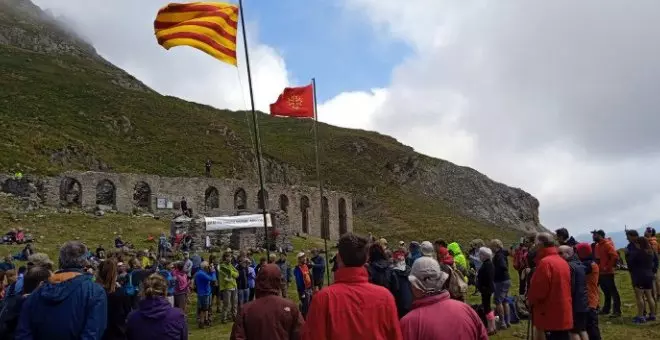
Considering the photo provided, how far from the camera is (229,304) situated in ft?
54.7

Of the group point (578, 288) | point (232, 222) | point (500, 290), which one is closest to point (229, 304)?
Result: point (500, 290)

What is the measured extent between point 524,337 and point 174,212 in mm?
41624

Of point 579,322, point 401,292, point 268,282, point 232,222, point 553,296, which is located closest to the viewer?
point 268,282

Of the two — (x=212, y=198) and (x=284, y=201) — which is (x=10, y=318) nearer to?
(x=212, y=198)

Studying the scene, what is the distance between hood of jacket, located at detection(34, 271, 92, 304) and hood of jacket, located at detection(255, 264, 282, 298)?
182cm

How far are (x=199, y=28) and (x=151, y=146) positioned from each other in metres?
69.2

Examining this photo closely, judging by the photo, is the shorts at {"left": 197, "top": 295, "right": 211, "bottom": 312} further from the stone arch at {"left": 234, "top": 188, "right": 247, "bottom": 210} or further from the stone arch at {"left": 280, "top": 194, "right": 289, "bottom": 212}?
the stone arch at {"left": 280, "top": 194, "right": 289, "bottom": 212}

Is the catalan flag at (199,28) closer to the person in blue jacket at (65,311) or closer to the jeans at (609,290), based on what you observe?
the person in blue jacket at (65,311)

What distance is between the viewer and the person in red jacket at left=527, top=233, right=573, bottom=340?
786cm

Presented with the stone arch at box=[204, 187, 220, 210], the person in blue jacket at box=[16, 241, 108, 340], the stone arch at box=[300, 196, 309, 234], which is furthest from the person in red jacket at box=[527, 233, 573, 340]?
the stone arch at box=[300, 196, 309, 234]

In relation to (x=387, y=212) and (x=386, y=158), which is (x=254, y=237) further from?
(x=386, y=158)

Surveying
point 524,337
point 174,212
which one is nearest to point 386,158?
point 174,212

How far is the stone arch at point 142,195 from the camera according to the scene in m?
50.8

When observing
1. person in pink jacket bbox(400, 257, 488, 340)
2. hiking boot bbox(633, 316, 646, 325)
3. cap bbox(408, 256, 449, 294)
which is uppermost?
cap bbox(408, 256, 449, 294)
